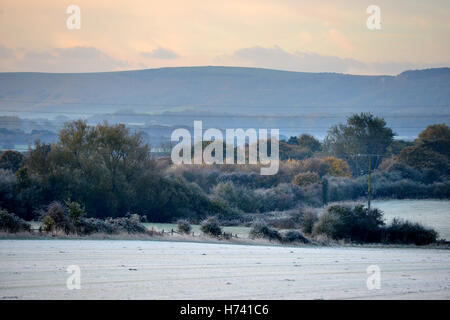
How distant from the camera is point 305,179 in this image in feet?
201

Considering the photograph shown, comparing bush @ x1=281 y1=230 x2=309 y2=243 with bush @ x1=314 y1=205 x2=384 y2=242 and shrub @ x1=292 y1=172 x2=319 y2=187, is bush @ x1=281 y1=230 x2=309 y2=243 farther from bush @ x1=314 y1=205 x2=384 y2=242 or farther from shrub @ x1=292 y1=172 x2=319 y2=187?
shrub @ x1=292 y1=172 x2=319 y2=187

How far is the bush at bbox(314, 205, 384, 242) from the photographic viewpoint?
105 feet

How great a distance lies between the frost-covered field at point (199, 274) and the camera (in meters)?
11.3

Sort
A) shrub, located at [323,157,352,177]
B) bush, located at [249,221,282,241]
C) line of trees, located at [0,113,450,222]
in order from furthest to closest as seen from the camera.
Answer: shrub, located at [323,157,352,177], line of trees, located at [0,113,450,222], bush, located at [249,221,282,241]

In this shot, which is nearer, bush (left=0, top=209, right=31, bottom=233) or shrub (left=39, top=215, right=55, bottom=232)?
bush (left=0, top=209, right=31, bottom=233)

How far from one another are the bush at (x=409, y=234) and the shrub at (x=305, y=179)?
88.6ft

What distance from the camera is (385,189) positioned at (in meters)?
62.1

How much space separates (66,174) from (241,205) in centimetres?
1644

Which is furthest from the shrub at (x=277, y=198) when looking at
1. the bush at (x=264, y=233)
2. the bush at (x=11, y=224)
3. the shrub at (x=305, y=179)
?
the bush at (x=11, y=224)

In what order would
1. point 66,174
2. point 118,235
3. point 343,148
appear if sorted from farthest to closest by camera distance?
point 343,148
point 66,174
point 118,235

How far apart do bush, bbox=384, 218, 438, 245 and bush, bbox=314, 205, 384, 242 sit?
24.6 inches

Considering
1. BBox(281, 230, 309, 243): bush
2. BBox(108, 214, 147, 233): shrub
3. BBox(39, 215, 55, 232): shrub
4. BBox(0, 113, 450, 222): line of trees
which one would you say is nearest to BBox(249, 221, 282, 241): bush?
BBox(281, 230, 309, 243): bush
